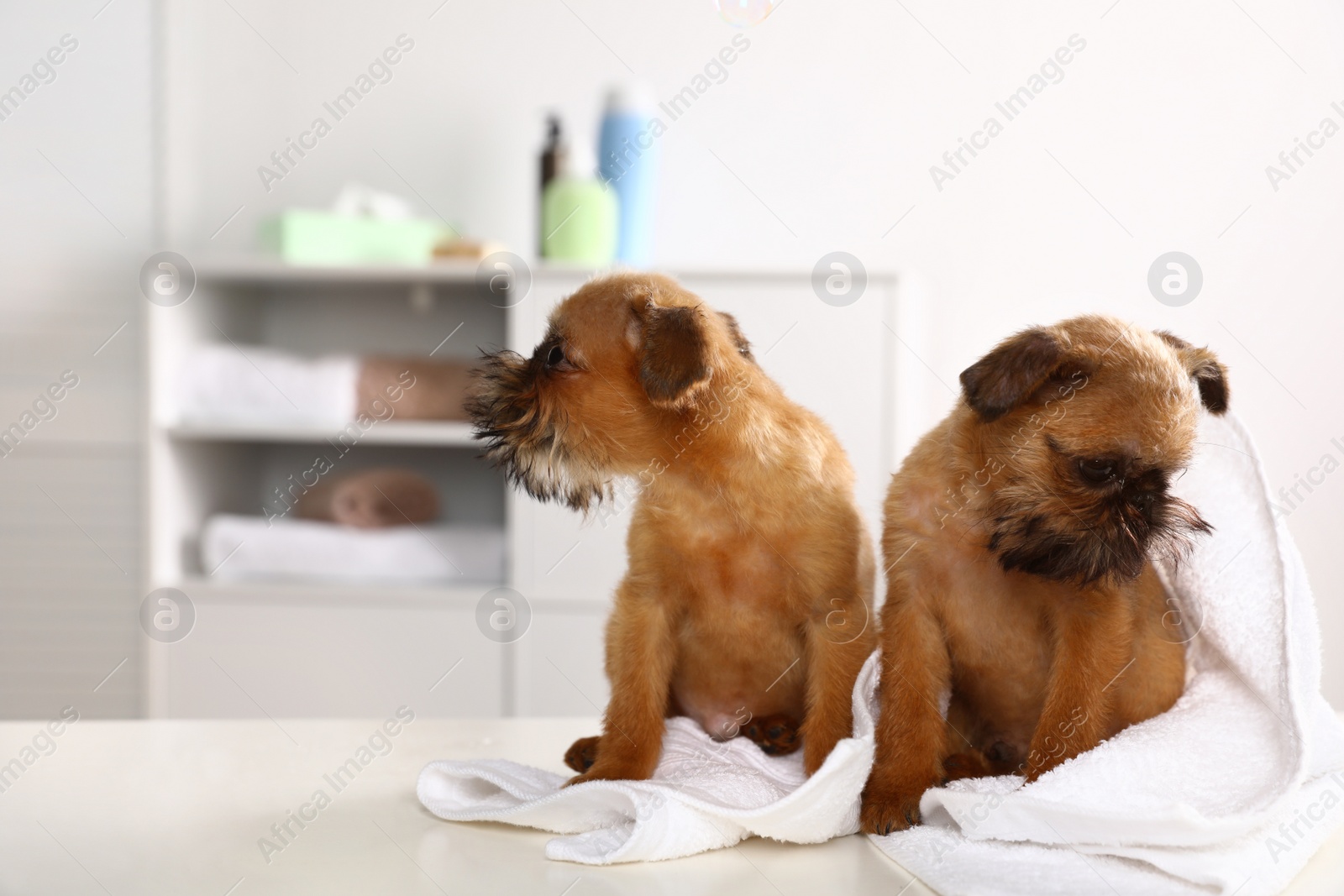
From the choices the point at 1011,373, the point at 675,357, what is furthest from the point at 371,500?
the point at 1011,373

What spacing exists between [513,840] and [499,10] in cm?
295

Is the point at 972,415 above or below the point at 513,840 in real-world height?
above

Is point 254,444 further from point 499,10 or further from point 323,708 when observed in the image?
point 499,10

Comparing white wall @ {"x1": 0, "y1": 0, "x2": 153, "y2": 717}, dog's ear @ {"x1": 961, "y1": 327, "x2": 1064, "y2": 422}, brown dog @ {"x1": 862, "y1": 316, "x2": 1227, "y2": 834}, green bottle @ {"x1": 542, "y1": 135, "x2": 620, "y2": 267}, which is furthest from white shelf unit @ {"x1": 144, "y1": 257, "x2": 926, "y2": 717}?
dog's ear @ {"x1": 961, "y1": 327, "x2": 1064, "y2": 422}

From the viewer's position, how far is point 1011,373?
1091 mm

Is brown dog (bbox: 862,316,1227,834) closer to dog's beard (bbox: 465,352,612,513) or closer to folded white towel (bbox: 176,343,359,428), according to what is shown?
dog's beard (bbox: 465,352,612,513)

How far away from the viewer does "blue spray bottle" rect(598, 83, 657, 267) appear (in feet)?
9.91

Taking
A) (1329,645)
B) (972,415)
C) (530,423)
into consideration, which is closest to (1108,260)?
(1329,645)

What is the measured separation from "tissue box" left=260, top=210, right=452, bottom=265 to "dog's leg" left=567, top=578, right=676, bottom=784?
2044 millimetres

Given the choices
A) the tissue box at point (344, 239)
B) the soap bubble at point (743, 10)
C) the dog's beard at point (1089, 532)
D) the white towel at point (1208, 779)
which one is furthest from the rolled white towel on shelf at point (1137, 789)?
the tissue box at point (344, 239)

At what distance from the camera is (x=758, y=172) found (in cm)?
334

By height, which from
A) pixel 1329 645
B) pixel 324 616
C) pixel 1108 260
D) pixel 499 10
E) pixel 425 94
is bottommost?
pixel 324 616

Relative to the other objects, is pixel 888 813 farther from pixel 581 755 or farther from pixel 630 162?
pixel 630 162

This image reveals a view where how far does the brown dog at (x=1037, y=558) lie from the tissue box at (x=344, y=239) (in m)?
2.21
